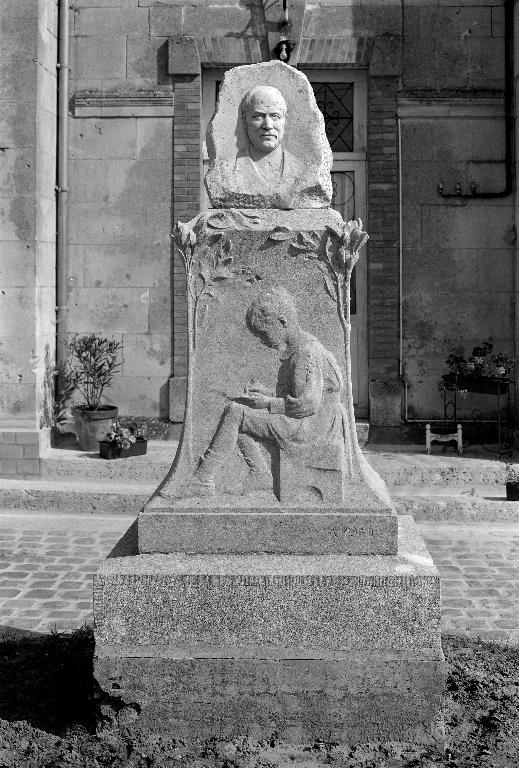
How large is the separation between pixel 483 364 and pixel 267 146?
566 cm

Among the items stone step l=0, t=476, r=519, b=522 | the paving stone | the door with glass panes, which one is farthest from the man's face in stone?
the door with glass panes

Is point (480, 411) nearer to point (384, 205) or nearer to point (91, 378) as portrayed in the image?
point (384, 205)

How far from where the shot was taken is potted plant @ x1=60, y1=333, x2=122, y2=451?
9242 mm

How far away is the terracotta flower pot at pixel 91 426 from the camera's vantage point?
9.23 meters

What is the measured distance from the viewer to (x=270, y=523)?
12.6 feet

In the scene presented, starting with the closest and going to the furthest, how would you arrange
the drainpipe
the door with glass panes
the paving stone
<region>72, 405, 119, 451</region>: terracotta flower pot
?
the paving stone, <region>72, 405, 119, 451</region>: terracotta flower pot, the drainpipe, the door with glass panes

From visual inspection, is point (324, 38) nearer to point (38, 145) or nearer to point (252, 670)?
point (38, 145)

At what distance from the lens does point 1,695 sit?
160 inches

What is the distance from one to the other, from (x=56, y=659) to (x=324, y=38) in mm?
7435

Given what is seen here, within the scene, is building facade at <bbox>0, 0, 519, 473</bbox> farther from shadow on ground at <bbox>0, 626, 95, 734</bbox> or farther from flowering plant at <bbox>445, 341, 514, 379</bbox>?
shadow on ground at <bbox>0, 626, 95, 734</bbox>

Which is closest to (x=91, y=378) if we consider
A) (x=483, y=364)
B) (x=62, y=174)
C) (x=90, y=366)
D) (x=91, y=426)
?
(x=90, y=366)

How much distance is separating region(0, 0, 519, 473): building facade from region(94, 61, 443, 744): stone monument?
5702 millimetres

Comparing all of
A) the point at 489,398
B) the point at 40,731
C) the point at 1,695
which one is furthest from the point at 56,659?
the point at 489,398

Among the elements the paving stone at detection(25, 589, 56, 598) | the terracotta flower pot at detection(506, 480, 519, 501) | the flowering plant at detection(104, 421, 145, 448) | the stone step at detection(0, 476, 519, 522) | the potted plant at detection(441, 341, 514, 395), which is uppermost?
Result: the potted plant at detection(441, 341, 514, 395)
